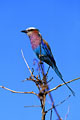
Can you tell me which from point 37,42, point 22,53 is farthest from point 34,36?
point 22,53

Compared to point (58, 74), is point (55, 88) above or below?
above

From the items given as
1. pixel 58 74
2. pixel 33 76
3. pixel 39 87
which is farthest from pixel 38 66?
pixel 58 74

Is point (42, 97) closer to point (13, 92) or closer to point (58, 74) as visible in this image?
point (13, 92)

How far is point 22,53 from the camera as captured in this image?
8.81ft

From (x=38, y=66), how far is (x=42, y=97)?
45 cm

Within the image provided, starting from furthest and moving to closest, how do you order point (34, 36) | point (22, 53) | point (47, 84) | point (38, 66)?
point (34, 36)
point (22, 53)
point (38, 66)
point (47, 84)

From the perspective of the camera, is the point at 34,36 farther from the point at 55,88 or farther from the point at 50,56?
the point at 55,88

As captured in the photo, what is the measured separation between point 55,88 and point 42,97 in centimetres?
14

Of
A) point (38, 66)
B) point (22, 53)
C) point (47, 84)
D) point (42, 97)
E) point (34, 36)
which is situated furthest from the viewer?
point (34, 36)

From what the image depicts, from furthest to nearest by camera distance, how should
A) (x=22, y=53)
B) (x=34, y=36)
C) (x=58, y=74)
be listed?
(x=34, y=36)
(x=58, y=74)
(x=22, y=53)

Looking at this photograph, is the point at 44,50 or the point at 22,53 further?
the point at 44,50

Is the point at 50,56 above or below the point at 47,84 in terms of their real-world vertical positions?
below

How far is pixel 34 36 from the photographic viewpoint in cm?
439

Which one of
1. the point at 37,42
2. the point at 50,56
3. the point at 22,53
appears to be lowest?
the point at 50,56
